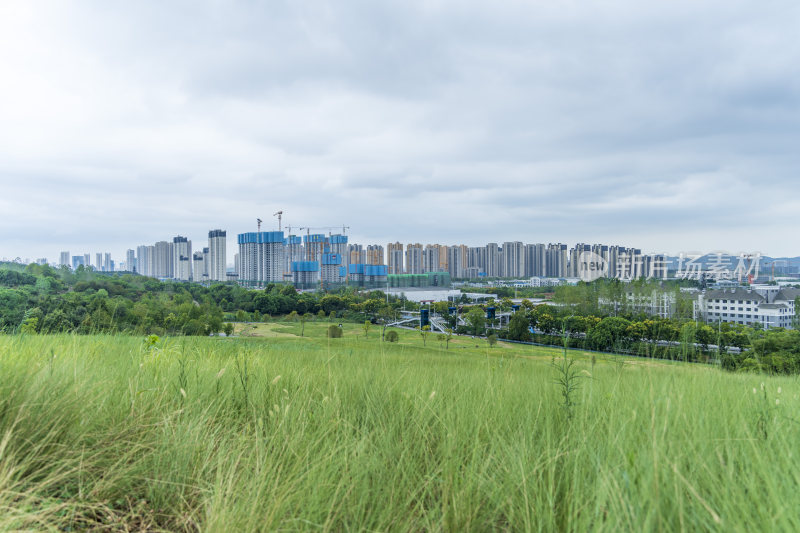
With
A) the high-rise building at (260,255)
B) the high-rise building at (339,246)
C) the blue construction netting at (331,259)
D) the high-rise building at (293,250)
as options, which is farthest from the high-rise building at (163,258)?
the high-rise building at (339,246)

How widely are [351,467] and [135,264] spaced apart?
67074 mm

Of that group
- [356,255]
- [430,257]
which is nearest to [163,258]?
[356,255]

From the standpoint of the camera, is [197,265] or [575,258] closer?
[575,258]

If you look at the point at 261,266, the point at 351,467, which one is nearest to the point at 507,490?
the point at 351,467

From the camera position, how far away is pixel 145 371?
3.15m

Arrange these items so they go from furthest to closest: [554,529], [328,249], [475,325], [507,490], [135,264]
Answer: [328,249] → [135,264] → [475,325] → [507,490] → [554,529]

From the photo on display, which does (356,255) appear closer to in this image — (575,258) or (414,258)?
(414,258)

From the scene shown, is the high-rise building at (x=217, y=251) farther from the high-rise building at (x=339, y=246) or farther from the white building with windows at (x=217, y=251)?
the high-rise building at (x=339, y=246)

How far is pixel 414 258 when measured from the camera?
231 feet

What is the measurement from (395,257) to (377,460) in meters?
70.0

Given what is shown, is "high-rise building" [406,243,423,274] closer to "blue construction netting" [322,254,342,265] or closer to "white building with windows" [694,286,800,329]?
"blue construction netting" [322,254,342,265]

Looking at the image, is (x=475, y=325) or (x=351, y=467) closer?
(x=351, y=467)

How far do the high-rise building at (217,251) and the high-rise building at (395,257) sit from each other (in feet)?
82.5

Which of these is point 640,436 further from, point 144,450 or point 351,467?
point 144,450
